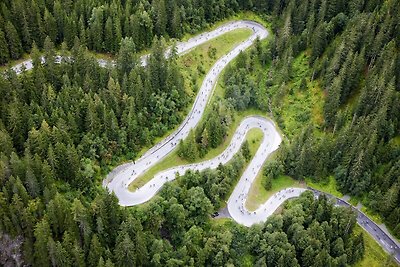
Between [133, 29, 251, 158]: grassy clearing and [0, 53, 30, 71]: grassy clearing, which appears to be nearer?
[0, 53, 30, 71]: grassy clearing

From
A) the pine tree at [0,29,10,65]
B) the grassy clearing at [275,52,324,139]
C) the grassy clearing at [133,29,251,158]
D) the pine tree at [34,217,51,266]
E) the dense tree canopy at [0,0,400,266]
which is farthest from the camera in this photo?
the grassy clearing at [133,29,251,158]

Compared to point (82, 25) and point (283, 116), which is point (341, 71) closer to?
point (283, 116)

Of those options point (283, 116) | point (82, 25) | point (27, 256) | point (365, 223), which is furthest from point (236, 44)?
point (27, 256)

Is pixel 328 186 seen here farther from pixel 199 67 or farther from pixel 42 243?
pixel 42 243

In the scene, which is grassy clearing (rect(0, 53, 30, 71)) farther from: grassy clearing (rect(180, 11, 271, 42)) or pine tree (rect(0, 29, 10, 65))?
grassy clearing (rect(180, 11, 271, 42))

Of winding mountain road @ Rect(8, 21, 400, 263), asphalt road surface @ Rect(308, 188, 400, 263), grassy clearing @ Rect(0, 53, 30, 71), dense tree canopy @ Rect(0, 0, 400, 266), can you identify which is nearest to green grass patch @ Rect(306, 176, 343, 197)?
winding mountain road @ Rect(8, 21, 400, 263)

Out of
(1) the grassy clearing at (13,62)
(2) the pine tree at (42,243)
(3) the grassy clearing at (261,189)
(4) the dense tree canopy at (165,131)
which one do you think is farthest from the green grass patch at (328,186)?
(1) the grassy clearing at (13,62)
